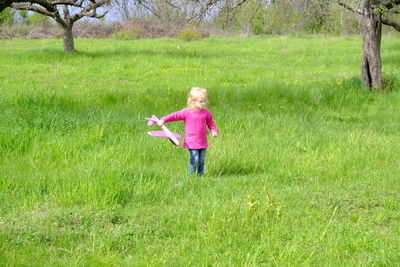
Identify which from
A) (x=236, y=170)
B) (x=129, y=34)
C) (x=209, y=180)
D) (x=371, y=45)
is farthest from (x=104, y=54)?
(x=129, y=34)

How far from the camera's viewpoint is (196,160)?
5977mm

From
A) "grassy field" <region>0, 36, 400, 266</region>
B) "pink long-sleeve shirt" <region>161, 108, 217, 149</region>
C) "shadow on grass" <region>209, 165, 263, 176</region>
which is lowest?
"shadow on grass" <region>209, 165, 263, 176</region>

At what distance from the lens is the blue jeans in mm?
5951

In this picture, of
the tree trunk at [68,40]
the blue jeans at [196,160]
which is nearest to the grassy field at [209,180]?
the blue jeans at [196,160]

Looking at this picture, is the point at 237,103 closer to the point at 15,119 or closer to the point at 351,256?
the point at 15,119

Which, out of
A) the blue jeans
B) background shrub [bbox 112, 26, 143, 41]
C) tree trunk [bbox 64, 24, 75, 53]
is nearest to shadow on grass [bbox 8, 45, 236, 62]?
tree trunk [bbox 64, 24, 75, 53]

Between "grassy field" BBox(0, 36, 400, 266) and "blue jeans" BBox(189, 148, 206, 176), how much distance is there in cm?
25

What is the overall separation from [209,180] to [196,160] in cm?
36

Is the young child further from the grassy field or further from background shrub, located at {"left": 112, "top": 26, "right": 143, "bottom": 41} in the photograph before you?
background shrub, located at {"left": 112, "top": 26, "right": 143, "bottom": 41}

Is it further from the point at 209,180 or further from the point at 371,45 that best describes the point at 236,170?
the point at 371,45

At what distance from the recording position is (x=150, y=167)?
6277mm

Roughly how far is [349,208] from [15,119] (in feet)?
16.8

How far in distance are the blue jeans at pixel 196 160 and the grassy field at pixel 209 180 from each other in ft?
0.80

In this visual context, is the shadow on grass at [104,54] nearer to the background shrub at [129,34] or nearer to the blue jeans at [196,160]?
the background shrub at [129,34]
